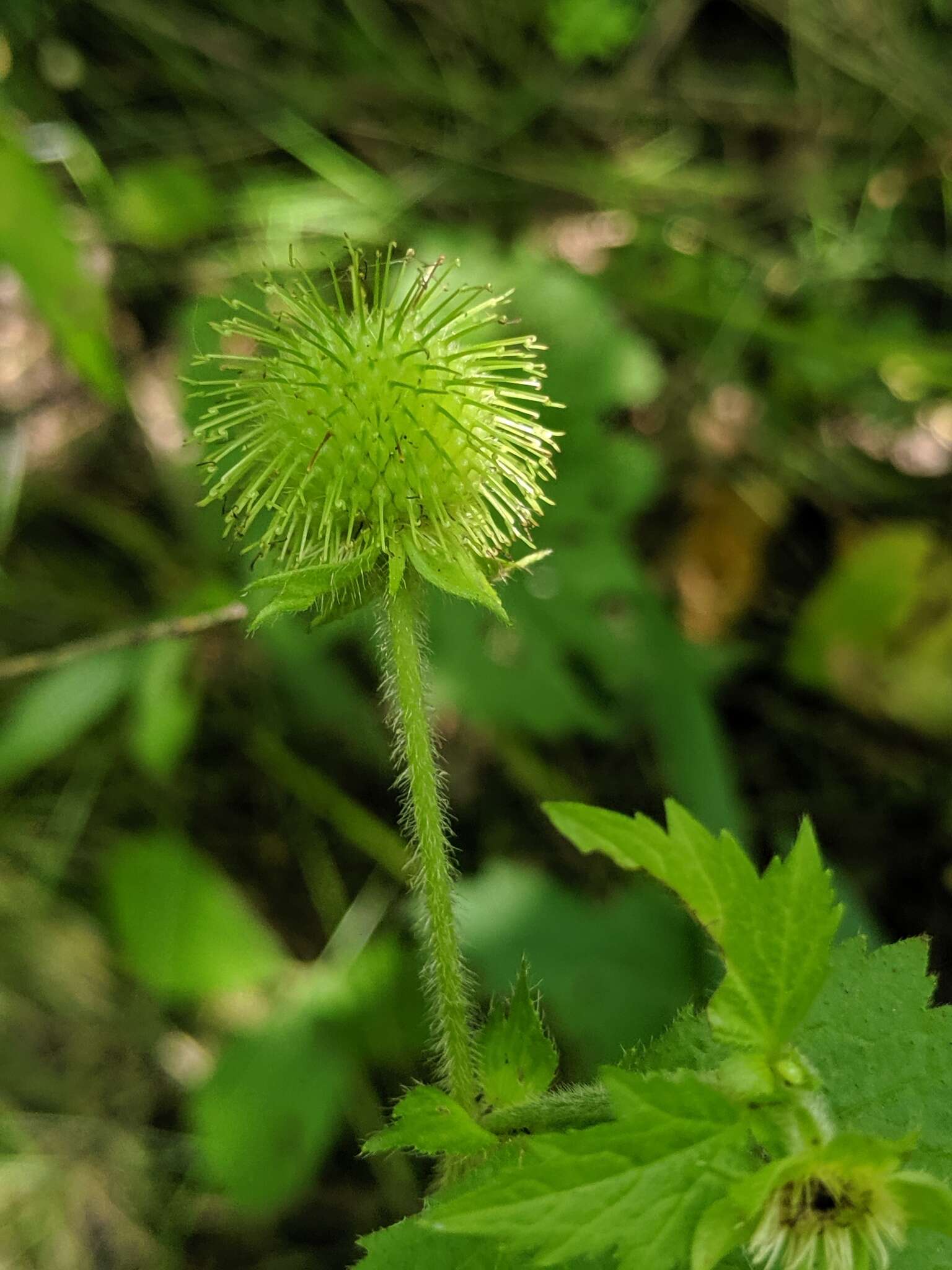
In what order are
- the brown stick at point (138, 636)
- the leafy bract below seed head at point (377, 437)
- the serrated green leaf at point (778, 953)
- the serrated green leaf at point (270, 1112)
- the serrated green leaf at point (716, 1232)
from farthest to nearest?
the serrated green leaf at point (270, 1112)
the brown stick at point (138, 636)
the leafy bract below seed head at point (377, 437)
the serrated green leaf at point (778, 953)
the serrated green leaf at point (716, 1232)

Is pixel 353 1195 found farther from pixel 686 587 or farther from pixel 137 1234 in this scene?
pixel 686 587

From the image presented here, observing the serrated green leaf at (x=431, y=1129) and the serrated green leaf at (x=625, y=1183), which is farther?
the serrated green leaf at (x=431, y=1129)

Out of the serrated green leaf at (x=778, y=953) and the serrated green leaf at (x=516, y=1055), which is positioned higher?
the serrated green leaf at (x=778, y=953)

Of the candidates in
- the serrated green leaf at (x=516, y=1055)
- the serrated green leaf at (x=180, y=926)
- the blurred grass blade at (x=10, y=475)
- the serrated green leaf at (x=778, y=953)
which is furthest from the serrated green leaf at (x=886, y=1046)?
the blurred grass blade at (x=10, y=475)

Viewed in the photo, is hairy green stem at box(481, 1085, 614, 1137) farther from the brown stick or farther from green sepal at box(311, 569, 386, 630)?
the brown stick


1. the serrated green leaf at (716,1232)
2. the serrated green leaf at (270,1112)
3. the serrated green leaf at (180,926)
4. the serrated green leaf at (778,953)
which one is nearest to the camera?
the serrated green leaf at (716,1232)

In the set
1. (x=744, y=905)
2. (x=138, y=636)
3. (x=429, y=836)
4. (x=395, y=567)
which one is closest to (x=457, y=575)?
(x=395, y=567)

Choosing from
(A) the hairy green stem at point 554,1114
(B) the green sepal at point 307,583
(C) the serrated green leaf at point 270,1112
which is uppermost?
(B) the green sepal at point 307,583

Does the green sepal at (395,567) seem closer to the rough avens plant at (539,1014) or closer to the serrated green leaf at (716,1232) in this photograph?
the rough avens plant at (539,1014)
